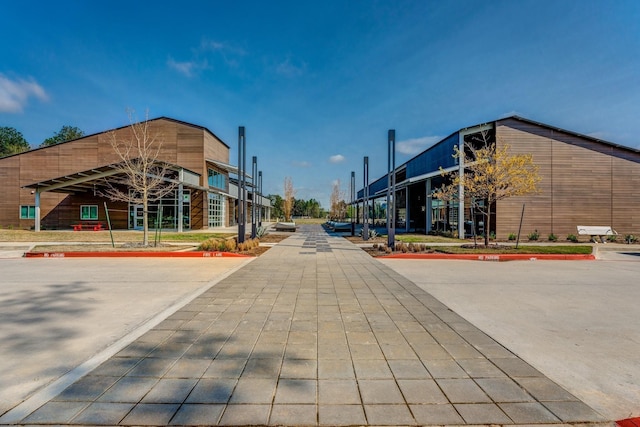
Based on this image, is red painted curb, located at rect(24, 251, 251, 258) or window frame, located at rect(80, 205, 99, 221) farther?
window frame, located at rect(80, 205, 99, 221)

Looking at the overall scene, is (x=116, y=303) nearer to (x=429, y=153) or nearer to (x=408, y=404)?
(x=408, y=404)

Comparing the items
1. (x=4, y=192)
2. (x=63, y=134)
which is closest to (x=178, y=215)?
(x=4, y=192)

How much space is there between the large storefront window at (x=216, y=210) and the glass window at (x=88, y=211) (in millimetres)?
11023

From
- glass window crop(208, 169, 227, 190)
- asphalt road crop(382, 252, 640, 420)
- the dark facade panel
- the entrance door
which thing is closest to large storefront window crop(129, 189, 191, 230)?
the entrance door

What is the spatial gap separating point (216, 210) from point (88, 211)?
12.2 meters

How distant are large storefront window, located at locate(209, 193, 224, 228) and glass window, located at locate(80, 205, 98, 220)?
36.2 ft

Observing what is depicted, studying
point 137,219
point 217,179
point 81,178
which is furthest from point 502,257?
point 217,179

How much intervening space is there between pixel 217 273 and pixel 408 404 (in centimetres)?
728

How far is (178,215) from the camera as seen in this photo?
92.5 ft

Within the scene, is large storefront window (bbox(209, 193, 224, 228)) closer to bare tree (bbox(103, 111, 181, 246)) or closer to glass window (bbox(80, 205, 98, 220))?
bare tree (bbox(103, 111, 181, 246))

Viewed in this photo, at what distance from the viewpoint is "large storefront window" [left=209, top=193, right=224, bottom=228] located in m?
33.2

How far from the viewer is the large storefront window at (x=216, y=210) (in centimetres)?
3325

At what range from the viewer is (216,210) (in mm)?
35000

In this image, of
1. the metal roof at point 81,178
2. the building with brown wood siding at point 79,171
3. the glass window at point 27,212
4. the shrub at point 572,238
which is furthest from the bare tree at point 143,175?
the shrub at point 572,238
